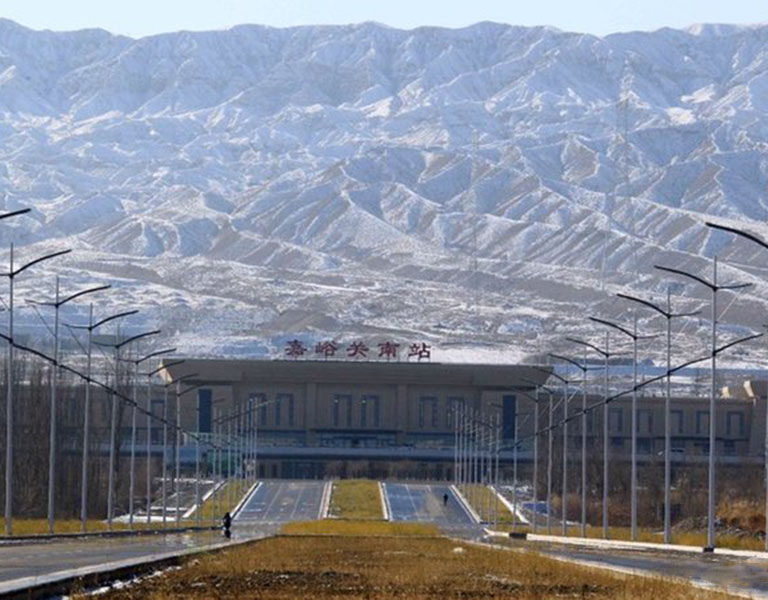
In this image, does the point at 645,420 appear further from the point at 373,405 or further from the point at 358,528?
the point at 358,528

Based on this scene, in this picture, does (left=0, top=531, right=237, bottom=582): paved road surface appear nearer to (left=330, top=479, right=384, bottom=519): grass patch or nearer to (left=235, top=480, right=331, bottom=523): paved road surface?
(left=235, top=480, right=331, bottom=523): paved road surface

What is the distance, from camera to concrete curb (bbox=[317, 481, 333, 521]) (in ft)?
384

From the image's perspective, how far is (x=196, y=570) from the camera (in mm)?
40656

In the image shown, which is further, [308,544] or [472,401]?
[472,401]

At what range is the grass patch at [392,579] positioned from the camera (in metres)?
32.8

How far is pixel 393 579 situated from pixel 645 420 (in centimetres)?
13728

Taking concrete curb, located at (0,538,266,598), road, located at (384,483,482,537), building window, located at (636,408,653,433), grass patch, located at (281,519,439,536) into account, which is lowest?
concrete curb, located at (0,538,266,598)

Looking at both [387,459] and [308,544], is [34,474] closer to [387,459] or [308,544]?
[308,544]

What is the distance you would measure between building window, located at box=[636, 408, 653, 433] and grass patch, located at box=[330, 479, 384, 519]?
28691 mm

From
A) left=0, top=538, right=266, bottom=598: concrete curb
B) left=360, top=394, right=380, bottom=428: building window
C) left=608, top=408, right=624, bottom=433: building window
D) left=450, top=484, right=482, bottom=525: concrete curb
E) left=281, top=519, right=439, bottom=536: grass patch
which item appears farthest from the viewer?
left=360, top=394, right=380, bottom=428: building window

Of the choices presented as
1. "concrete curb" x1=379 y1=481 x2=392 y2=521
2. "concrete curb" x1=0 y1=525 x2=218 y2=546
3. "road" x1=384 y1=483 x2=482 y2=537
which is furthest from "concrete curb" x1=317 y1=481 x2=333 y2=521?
"concrete curb" x1=0 y1=525 x2=218 y2=546

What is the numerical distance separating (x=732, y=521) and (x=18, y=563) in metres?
57.7

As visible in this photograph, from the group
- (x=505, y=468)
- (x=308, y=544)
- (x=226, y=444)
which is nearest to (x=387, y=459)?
(x=505, y=468)

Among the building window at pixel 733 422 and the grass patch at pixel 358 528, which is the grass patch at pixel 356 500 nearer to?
the grass patch at pixel 358 528
